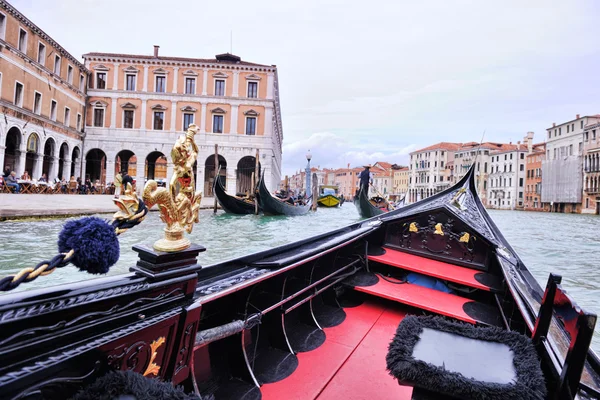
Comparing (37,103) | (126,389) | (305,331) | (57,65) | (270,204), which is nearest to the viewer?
(126,389)

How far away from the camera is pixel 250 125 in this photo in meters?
14.6

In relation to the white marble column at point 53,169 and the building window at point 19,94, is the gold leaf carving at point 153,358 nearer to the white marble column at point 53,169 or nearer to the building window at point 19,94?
the building window at point 19,94

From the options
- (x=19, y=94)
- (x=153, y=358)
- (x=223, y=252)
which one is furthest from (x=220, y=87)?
(x=153, y=358)

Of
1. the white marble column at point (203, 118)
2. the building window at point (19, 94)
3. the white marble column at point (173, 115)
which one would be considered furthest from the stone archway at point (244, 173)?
the building window at point (19, 94)

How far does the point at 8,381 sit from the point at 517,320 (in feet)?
5.22

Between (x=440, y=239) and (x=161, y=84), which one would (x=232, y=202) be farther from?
(x=161, y=84)

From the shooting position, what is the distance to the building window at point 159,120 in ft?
47.4

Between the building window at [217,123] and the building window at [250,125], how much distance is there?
1.09 metres

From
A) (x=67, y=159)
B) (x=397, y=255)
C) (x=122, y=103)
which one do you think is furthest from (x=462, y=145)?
(x=397, y=255)

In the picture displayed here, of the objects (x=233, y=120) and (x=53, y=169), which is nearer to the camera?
(x=53, y=169)

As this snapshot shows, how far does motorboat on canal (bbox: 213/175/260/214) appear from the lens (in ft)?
28.5

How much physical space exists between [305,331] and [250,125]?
45.3 feet

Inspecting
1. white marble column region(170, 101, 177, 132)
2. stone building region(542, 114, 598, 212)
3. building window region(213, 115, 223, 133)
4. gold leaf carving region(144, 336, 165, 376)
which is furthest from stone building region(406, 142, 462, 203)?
gold leaf carving region(144, 336, 165, 376)

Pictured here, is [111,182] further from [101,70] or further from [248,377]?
[248,377]
